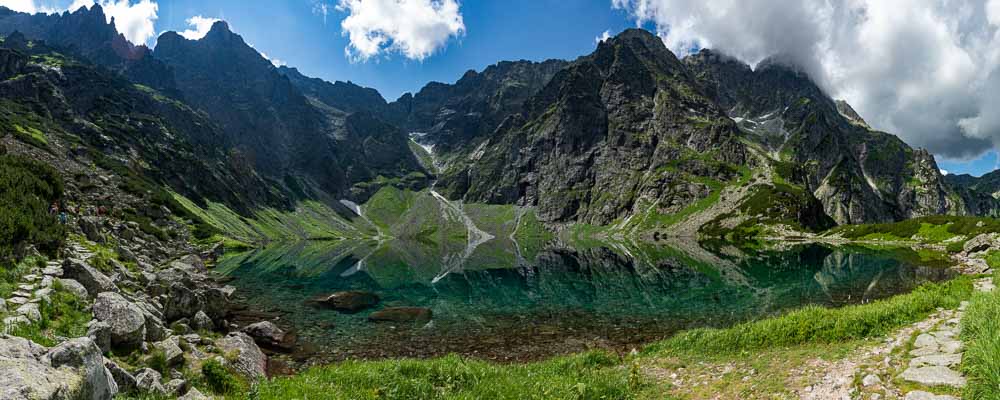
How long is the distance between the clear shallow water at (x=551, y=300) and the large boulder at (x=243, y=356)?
478cm

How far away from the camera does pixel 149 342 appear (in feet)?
54.2

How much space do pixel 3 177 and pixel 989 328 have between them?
43.0m

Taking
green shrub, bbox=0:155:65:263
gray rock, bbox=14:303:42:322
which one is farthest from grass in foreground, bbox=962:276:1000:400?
green shrub, bbox=0:155:65:263

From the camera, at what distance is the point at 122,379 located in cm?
1100

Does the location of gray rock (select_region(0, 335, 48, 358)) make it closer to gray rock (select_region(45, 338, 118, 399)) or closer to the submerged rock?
gray rock (select_region(45, 338, 118, 399))

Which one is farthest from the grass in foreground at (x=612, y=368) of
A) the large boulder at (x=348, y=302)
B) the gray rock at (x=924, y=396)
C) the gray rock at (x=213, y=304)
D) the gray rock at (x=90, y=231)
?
the gray rock at (x=90, y=231)

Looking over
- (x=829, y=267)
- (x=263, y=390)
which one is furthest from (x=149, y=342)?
(x=829, y=267)

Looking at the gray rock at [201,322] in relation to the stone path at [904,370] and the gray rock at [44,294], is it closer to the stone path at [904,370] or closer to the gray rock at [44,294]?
the gray rock at [44,294]

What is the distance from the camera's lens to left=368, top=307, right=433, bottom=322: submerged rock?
136ft

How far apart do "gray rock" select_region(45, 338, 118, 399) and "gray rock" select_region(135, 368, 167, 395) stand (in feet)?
10.9

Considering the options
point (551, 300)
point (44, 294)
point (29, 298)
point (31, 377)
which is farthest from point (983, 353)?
point (551, 300)

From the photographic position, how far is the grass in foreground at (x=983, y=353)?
8172 millimetres

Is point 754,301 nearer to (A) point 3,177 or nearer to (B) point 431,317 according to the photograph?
(B) point 431,317

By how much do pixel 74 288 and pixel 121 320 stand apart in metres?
3.20
